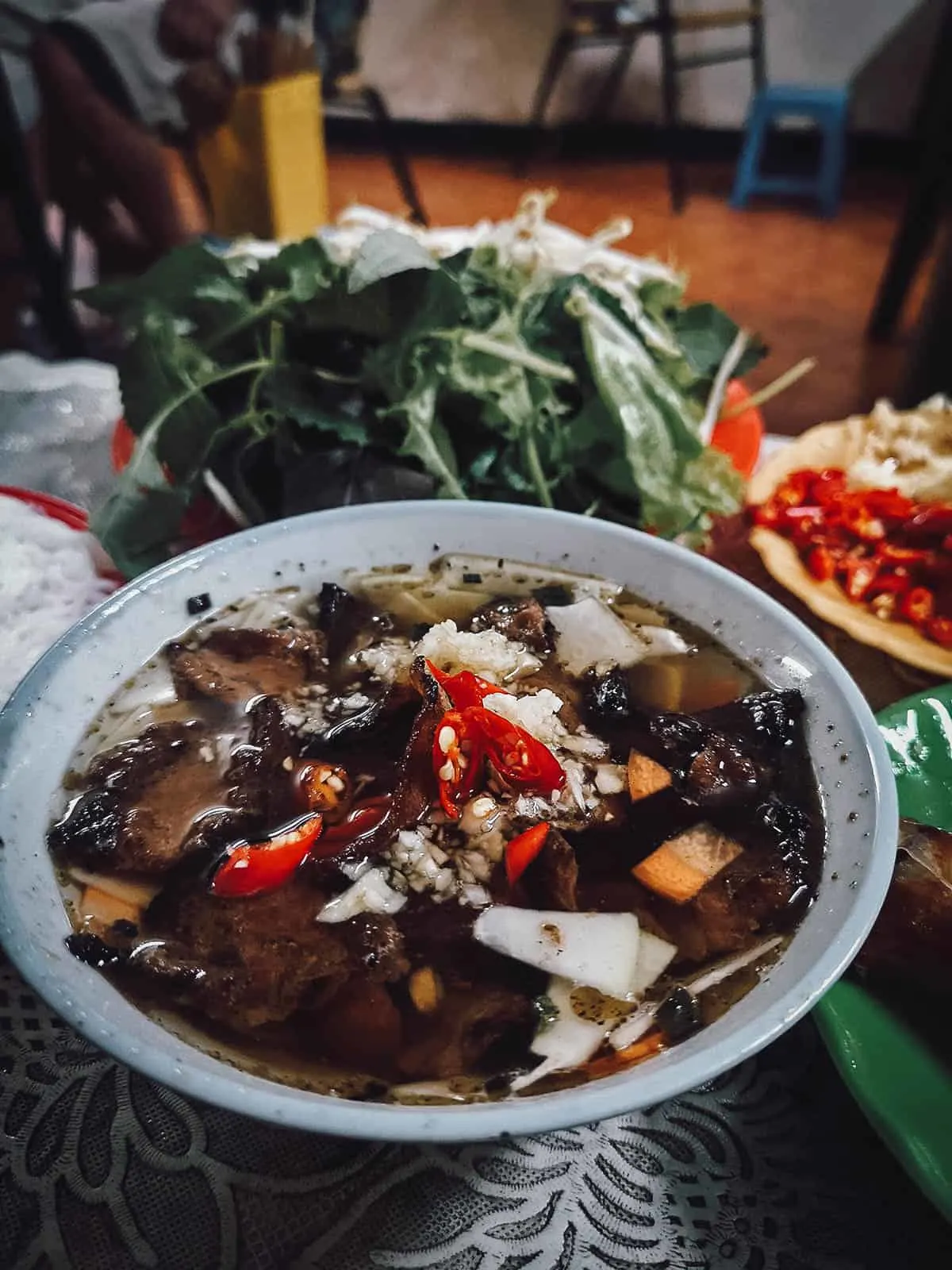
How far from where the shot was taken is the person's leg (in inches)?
187

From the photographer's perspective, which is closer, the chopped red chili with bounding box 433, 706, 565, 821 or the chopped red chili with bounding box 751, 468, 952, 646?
the chopped red chili with bounding box 433, 706, 565, 821

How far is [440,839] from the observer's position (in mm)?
1230

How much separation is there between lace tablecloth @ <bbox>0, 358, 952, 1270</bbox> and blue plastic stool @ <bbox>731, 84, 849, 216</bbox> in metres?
8.08

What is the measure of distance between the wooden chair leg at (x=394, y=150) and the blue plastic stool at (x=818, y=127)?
109 inches

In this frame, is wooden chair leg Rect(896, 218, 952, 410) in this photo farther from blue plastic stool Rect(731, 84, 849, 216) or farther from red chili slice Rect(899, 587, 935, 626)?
blue plastic stool Rect(731, 84, 849, 216)

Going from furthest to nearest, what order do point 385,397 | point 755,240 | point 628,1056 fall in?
point 755,240, point 385,397, point 628,1056

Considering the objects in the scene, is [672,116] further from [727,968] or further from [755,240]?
[727,968]

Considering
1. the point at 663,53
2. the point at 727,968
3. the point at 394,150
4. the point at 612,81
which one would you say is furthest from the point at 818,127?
the point at 727,968

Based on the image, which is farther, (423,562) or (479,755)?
(423,562)

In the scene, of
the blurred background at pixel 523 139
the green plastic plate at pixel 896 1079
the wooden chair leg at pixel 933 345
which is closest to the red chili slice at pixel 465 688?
the green plastic plate at pixel 896 1079

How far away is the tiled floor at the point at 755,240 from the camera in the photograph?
5.61 meters

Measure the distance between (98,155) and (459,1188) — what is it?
5.55 meters

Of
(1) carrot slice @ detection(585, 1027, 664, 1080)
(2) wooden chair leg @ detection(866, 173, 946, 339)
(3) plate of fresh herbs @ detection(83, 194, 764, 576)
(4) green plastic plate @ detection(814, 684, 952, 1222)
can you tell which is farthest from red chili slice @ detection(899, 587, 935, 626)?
(2) wooden chair leg @ detection(866, 173, 946, 339)

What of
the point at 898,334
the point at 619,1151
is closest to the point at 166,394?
the point at 619,1151
